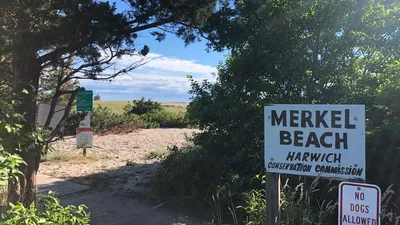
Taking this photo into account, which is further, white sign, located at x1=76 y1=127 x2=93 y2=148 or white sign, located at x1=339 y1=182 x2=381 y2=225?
white sign, located at x1=76 y1=127 x2=93 y2=148

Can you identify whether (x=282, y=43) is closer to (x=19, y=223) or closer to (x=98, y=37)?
(x=98, y=37)

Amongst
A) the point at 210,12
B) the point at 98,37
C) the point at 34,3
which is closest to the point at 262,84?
the point at 210,12

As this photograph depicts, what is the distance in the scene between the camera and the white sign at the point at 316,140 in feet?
9.65

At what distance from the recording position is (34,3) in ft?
13.0

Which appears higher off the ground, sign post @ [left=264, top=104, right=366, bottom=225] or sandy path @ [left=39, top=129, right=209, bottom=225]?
sign post @ [left=264, top=104, right=366, bottom=225]

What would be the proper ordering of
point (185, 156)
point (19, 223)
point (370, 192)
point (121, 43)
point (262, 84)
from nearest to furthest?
point (370, 192), point (19, 223), point (121, 43), point (262, 84), point (185, 156)

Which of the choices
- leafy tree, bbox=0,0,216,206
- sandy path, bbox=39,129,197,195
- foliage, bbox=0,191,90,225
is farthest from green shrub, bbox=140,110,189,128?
foliage, bbox=0,191,90,225

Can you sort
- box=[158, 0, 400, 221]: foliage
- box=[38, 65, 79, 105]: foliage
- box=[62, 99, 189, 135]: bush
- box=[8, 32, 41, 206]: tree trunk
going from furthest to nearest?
box=[62, 99, 189, 135]: bush < box=[158, 0, 400, 221]: foliage < box=[38, 65, 79, 105]: foliage < box=[8, 32, 41, 206]: tree trunk

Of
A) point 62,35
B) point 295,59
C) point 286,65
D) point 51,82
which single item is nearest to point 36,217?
point 62,35

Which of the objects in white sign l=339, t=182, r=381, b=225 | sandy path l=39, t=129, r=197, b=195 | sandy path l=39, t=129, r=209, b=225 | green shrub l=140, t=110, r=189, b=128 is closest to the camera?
white sign l=339, t=182, r=381, b=225

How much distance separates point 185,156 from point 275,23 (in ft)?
9.61

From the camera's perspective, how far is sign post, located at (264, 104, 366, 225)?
2941 millimetres

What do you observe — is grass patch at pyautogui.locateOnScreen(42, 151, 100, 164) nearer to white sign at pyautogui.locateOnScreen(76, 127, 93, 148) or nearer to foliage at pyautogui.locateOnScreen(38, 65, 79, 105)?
white sign at pyautogui.locateOnScreen(76, 127, 93, 148)

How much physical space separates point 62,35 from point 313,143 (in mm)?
2917
